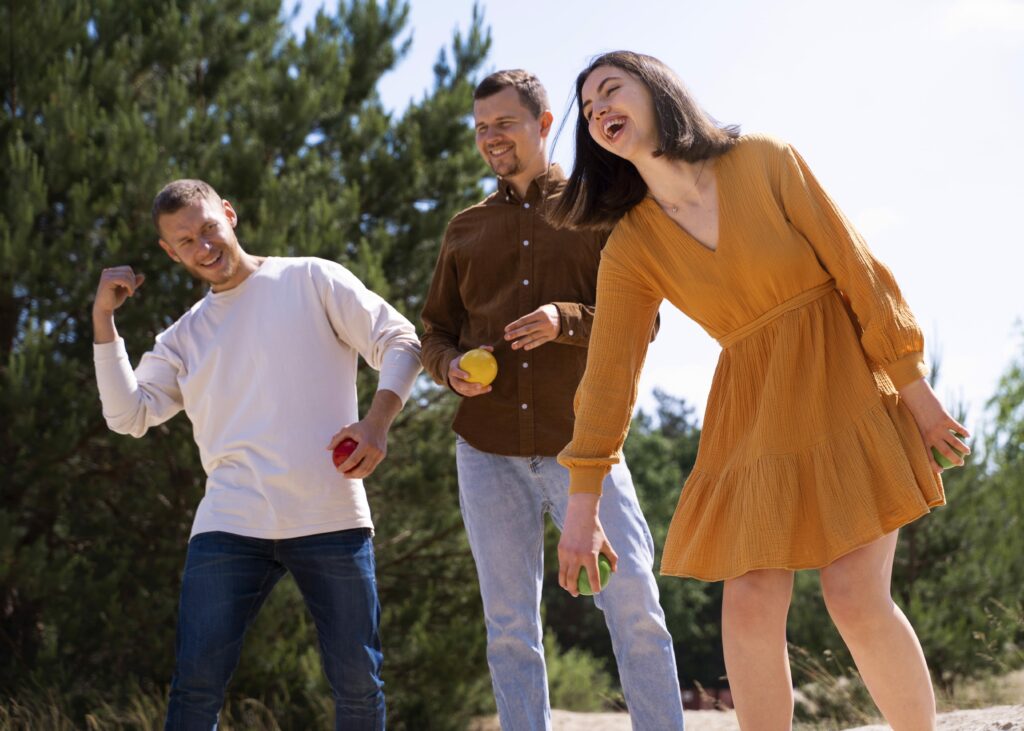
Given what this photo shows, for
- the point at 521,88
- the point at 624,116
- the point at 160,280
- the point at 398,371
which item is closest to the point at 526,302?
the point at 398,371

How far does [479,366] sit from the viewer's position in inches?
137

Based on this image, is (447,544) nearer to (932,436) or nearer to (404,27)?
(404,27)

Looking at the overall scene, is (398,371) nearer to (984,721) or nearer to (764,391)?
(764,391)

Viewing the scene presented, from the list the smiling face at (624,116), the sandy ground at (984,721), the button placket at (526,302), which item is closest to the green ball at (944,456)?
the smiling face at (624,116)

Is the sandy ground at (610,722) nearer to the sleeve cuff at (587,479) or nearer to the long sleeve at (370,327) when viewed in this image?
the long sleeve at (370,327)

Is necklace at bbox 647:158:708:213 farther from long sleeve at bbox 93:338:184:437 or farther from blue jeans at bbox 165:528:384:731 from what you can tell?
long sleeve at bbox 93:338:184:437

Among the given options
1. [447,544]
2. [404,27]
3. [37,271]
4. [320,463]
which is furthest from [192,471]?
[320,463]

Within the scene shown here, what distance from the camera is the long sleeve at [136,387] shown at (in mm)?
3678

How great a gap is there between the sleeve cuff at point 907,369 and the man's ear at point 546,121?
1604mm

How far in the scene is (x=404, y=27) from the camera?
34.3ft

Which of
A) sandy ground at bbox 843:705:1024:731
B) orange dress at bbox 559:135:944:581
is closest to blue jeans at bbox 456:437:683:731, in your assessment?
orange dress at bbox 559:135:944:581

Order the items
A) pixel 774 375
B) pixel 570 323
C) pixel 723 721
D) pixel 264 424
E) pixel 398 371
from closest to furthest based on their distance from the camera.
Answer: pixel 774 375, pixel 570 323, pixel 264 424, pixel 398 371, pixel 723 721

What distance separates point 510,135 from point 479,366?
2.51 feet

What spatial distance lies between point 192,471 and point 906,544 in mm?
6432
